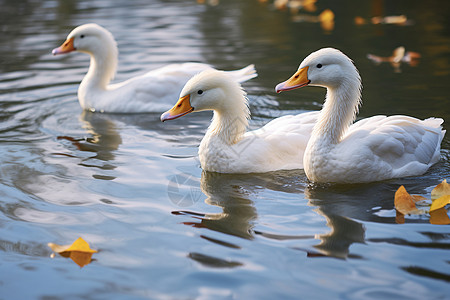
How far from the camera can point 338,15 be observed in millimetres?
13688

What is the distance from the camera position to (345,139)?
5469mm

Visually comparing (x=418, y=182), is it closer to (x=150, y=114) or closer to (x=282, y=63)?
(x=150, y=114)

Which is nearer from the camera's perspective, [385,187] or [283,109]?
[385,187]

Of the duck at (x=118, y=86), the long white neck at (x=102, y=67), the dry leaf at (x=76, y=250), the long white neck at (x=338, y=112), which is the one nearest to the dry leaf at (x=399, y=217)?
the long white neck at (x=338, y=112)

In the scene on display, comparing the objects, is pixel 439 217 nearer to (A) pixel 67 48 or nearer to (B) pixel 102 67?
(B) pixel 102 67

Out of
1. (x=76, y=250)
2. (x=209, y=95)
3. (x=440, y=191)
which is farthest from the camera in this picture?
(x=209, y=95)

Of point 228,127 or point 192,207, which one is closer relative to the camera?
point 192,207

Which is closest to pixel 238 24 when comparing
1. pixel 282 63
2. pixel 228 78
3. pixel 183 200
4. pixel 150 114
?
pixel 282 63

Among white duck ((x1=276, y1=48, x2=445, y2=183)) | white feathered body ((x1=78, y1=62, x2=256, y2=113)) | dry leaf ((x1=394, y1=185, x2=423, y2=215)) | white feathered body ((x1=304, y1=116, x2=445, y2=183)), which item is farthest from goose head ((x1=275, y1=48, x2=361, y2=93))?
white feathered body ((x1=78, y1=62, x2=256, y2=113))

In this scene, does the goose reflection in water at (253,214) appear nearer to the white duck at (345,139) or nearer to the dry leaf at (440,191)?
the white duck at (345,139)

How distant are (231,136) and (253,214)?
3.81 ft

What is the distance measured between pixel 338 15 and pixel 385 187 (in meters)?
9.02

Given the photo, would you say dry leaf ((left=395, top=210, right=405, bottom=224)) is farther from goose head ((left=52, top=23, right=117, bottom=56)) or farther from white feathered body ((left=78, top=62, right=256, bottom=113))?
goose head ((left=52, top=23, right=117, bottom=56))

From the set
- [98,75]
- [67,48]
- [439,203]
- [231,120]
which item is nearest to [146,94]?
[98,75]
